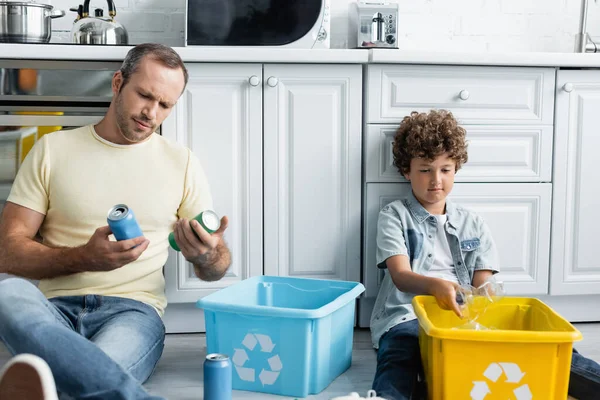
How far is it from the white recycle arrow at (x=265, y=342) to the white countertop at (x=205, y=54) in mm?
871

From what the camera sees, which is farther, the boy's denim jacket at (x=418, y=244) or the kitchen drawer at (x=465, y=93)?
the kitchen drawer at (x=465, y=93)

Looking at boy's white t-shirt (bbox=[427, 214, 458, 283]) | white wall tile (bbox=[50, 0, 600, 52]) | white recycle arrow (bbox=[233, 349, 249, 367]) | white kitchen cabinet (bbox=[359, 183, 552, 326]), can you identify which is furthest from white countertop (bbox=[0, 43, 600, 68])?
white recycle arrow (bbox=[233, 349, 249, 367])

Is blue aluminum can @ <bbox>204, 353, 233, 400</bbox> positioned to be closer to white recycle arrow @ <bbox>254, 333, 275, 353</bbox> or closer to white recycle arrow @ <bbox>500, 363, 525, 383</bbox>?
white recycle arrow @ <bbox>254, 333, 275, 353</bbox>

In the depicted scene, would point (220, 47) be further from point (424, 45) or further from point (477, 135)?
point (424, 45)

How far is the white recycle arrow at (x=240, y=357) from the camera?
187 cm

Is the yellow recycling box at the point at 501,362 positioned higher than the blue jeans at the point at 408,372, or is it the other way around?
the yellow recycling box at the point at 501,362

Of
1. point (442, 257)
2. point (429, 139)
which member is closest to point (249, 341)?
point (442, 257)

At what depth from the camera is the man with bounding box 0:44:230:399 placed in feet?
5.69

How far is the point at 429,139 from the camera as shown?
213 centimetres

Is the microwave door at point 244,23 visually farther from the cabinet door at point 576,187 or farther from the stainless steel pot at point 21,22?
the cabinet door at point 576,187

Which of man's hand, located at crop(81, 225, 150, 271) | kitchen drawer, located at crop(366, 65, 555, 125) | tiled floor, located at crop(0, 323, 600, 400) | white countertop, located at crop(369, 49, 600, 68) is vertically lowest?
tiled floor, located at crop(0, 323, 600, 400)

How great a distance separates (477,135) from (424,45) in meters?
0.74

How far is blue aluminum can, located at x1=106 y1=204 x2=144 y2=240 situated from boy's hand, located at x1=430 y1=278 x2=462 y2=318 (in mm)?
731

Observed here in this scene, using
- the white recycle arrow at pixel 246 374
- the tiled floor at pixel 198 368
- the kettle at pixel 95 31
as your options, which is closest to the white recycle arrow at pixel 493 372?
the tiled floor at pixel 198 368
